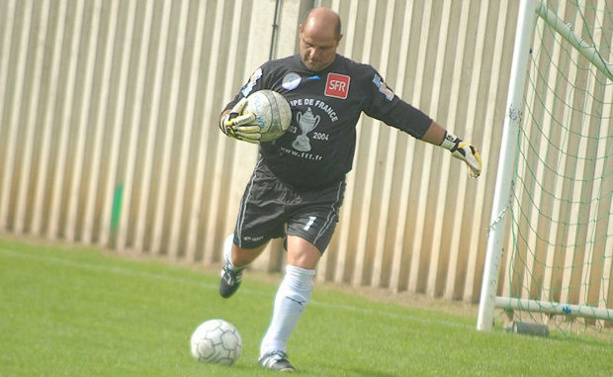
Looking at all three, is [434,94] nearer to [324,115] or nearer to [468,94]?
[468,94]

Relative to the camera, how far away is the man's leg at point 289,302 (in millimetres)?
6090

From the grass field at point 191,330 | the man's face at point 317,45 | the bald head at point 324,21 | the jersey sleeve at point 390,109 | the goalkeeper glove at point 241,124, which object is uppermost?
the bald head at point 324,21

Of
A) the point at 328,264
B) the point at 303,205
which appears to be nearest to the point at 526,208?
the point at 328,264

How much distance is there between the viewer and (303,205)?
21.1ft

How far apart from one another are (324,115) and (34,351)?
92.2 inches

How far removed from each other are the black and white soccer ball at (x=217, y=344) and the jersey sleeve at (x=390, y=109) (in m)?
1.60

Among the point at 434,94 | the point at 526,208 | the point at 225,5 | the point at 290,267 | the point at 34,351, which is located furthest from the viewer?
the point at 225,5

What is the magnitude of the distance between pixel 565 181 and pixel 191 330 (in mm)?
3555

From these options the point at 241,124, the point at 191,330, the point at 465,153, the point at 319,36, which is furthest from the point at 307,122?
the point at 191,330

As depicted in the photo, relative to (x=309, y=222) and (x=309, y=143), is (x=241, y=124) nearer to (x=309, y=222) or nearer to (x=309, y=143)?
(x=309, y=143)

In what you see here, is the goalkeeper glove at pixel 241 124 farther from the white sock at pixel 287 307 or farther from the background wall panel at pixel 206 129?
the background wall panel at pixel 206 129

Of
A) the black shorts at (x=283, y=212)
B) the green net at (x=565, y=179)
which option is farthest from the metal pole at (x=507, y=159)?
the black shorts at (x=283, y=212)

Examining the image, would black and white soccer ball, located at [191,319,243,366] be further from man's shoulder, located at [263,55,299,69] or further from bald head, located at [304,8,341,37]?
bald head, located at [304,8,341,37]

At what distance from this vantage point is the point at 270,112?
20.0 ft
